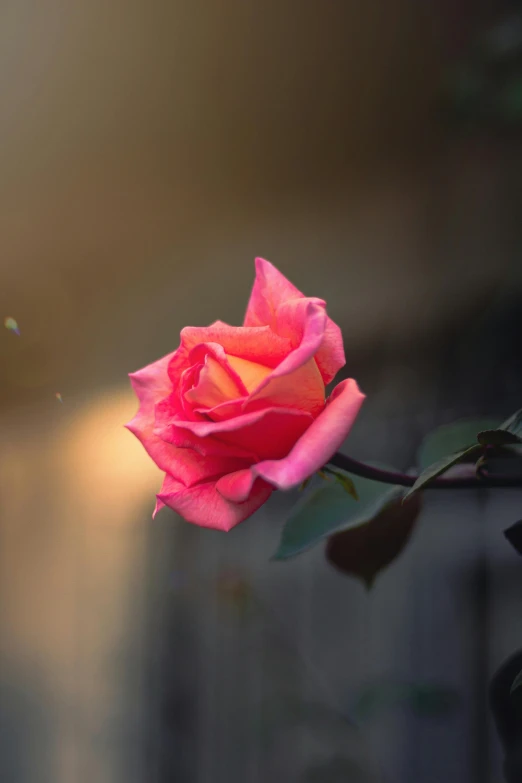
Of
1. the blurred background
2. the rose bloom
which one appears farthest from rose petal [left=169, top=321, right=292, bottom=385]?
the blurred background

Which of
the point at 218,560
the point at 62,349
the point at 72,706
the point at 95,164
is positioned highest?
the point at 95,164

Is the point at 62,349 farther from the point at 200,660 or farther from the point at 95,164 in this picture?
the point at 200,660

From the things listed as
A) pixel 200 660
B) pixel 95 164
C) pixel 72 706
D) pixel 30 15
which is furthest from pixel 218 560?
pixel 30 15

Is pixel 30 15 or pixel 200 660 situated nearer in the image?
pixel 200 660

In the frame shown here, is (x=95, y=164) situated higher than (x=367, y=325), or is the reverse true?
(x=95, y=164)

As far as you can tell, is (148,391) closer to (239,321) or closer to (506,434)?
(506,434)

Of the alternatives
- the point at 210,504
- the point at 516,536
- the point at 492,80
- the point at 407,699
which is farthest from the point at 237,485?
the point at 492,80

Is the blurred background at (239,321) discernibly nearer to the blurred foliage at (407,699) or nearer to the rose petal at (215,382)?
the blurred foliage at (407,699)
